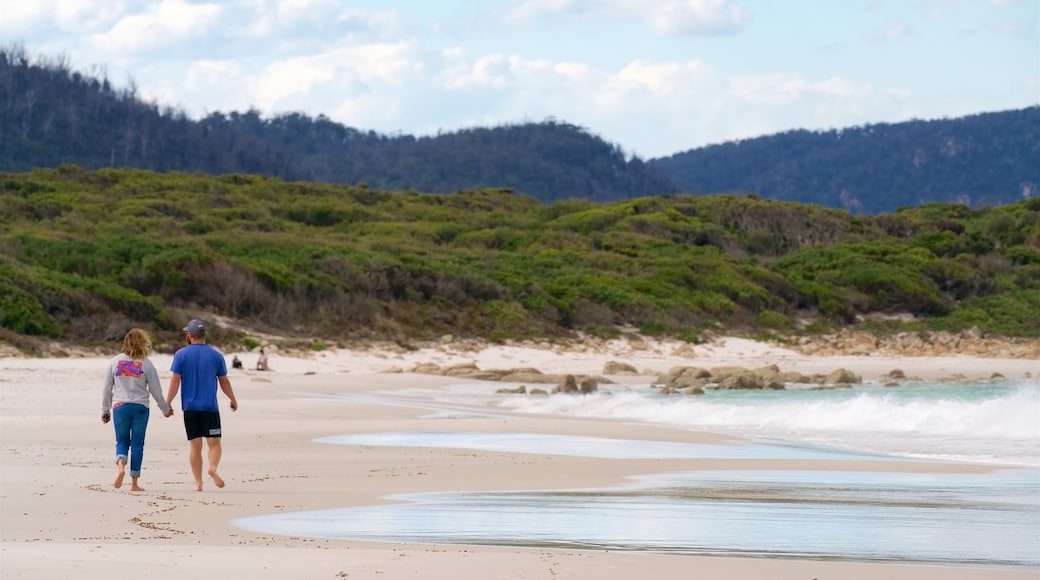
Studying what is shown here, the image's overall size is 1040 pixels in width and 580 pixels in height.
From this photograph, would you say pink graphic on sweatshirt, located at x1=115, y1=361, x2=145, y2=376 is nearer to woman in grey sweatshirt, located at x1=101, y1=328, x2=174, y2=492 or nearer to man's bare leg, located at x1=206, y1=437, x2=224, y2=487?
woman in grey sweatshirt, located at x1=101, y1=328, x2=174, y2=492

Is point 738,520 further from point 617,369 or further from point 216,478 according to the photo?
point 617,369

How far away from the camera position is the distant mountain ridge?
10525 centimetres

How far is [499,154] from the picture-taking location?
151 metres

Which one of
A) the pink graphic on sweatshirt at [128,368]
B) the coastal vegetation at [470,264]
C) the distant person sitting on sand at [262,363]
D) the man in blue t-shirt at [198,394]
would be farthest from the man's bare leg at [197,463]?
the distant person sitting on sand at [262,363]

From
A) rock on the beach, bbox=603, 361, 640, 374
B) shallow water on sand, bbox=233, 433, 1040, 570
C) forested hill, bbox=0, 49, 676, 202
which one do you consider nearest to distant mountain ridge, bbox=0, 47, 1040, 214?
forested hill, bbox=0, 49, 676, 202

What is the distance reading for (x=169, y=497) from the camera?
368 inches

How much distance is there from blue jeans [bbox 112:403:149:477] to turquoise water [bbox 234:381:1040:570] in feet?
5.81

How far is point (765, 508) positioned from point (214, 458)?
4.14 m

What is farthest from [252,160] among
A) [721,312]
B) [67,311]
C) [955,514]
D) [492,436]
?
[955,514]

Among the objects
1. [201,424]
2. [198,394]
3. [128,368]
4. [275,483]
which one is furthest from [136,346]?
[275,483]

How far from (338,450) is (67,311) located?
15.1 meters

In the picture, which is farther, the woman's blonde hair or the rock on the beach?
the rock on the beach

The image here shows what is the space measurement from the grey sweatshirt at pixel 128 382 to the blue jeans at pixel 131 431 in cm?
6

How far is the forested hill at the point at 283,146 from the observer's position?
102 m
